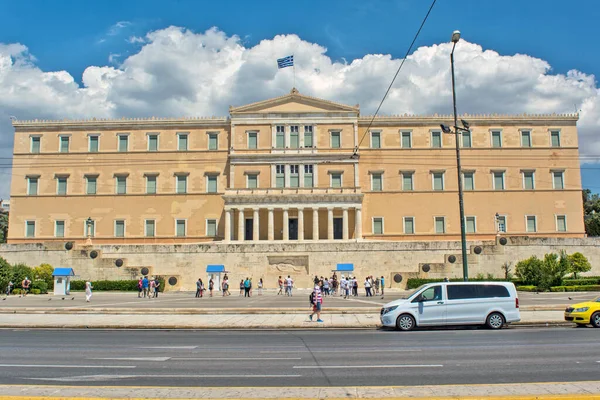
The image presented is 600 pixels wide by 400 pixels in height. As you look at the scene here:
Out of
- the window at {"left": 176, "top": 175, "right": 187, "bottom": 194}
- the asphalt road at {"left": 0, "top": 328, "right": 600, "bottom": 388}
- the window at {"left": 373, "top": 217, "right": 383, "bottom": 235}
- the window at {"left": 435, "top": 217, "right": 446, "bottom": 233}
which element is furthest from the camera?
the window at {"left": 176, "top": 175, "right": 187, "bottom": 194}

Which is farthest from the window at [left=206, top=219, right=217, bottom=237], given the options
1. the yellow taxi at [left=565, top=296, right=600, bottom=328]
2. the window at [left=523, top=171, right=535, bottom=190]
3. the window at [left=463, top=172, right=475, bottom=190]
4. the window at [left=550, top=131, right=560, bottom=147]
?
the yellow taxi at [left=565, top=296, right=600, bottom=328]

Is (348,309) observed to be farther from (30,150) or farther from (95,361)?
(30,150)

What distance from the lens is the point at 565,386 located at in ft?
27.1

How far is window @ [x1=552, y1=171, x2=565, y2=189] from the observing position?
6044cm

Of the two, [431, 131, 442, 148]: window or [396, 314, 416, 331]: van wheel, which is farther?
[431, 131, 442, 148]: window

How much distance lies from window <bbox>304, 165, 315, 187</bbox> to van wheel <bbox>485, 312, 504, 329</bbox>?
4197 cm

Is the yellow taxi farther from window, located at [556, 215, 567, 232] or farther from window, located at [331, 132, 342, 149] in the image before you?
window, located at [556, 215, 567, 232]

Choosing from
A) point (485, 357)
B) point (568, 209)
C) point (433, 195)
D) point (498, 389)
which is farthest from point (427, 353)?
point (568, 209)

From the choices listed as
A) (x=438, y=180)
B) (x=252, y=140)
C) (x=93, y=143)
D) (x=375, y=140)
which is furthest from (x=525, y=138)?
(x=93, y=143)

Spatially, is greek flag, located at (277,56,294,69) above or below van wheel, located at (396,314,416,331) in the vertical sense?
above

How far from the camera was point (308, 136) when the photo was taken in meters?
60.6

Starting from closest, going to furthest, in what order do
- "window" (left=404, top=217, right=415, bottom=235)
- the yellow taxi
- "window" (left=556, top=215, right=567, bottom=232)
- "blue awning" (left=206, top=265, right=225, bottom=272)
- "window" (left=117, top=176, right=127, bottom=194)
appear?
1. the yellow taxi
2. "blue awning" (left=206, top=265, right=225, bottom=272)
3. "window" (left=556, top=215, right=567, bottom=232)
4. "window" (left=404, top=217, right=415, bottom=235)
5. "window" (left=117, top=176, right=127, bottom=194)

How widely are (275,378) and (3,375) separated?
204 inches

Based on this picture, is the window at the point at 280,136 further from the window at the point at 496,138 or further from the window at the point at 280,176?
the window at the point at 496,138
